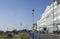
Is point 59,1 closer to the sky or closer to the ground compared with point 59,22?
A: closer to the sky

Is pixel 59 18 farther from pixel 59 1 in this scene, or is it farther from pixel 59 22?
pixel 59 1

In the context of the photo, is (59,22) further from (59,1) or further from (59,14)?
(59,1)

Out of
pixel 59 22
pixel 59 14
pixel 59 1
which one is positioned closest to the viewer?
pixel 59 22

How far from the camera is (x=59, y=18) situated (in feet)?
167

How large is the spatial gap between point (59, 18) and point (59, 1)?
56.5 feet

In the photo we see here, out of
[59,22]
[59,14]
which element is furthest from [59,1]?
[59,22]

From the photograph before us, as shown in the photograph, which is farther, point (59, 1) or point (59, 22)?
point (59, 1)

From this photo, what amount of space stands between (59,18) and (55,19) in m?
3.66

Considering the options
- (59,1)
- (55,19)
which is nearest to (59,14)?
(55,19)

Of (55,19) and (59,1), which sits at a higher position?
(59,1)

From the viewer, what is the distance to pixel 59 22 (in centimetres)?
4975

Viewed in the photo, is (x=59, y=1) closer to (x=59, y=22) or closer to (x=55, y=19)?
(x=55, y=19)

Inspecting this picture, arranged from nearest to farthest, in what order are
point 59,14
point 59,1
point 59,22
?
point 59,22 < point 59,14 < point 59,1

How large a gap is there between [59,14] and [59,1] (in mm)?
13982
